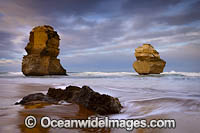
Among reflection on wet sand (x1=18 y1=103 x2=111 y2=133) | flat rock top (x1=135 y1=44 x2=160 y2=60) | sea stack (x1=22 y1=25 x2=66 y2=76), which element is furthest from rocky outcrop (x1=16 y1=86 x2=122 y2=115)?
flat rock top (x1=135 y1=44 x2=160 y2=60)

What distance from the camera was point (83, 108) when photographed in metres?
2.21

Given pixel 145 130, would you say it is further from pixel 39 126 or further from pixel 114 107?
pixel 39 126

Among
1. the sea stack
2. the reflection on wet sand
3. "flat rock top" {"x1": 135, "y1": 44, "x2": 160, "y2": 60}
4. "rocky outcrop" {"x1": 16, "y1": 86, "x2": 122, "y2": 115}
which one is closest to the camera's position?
the reflection on wet sand

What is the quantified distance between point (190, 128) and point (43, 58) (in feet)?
68.5

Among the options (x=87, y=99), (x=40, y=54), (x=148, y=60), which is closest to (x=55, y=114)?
(x=87, y=99)

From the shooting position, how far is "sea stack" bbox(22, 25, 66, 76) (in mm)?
19656

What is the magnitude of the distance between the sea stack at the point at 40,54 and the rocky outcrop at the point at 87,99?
1800cm

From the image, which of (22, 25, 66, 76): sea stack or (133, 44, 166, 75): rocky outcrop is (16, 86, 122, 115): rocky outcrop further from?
(133, 44, 166, 75): rocky outcrop

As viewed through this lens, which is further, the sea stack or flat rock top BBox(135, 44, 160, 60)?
flat rock top BBox(135, 44, 160, 60)

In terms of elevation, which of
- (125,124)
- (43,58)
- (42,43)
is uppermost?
(42,43)

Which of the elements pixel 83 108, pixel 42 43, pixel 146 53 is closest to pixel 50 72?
pixel 42 43

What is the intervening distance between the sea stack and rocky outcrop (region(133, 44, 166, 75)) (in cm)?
1255

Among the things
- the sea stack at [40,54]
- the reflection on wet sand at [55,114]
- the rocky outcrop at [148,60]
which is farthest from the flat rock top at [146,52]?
the reflection on wet sand at [55,114]

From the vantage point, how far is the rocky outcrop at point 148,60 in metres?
21.7
